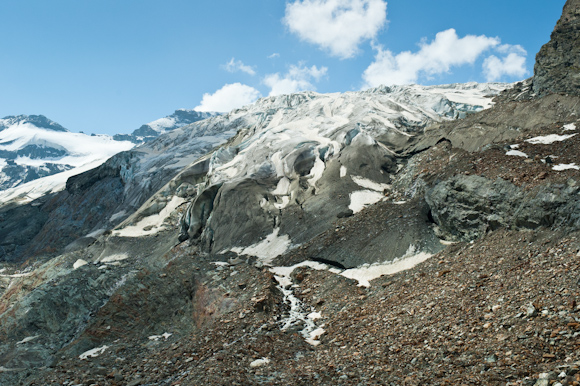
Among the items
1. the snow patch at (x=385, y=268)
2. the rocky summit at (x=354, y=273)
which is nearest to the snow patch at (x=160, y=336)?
the rocky summit at (x=354, y=273)

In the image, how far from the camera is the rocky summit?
38.2 feet

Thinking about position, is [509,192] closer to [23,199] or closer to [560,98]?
[560,98]

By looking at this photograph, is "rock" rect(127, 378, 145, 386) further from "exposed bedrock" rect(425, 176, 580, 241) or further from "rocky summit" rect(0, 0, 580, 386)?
"exposed bedrock" rect(425, 176, 580, 241)

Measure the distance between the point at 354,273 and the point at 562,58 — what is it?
3258 centimetres

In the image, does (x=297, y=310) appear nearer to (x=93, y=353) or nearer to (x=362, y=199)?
(x=93, y=353)

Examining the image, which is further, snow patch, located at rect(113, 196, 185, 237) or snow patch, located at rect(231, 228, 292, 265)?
snow patch, located at rect(113, 196, 185, 237)

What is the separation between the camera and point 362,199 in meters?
28.4

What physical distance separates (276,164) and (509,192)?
22888mm

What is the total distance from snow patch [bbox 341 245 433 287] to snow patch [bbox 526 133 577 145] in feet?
37.4

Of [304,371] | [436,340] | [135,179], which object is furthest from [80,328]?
[135,179]

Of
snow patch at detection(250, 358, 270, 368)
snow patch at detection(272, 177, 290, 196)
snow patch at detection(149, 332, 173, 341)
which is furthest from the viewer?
snow patch at detection(272, 177, 290, 196)

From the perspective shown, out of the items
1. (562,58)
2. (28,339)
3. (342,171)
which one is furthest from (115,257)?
(562,58)

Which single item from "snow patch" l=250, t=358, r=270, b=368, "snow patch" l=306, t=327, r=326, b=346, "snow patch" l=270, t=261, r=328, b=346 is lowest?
"snow patch" l=250, t=358, r=270, b=368

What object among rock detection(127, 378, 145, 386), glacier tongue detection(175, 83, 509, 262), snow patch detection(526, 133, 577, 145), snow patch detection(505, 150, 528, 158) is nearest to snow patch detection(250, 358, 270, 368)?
rock detection(127, 378, 145, 386)
